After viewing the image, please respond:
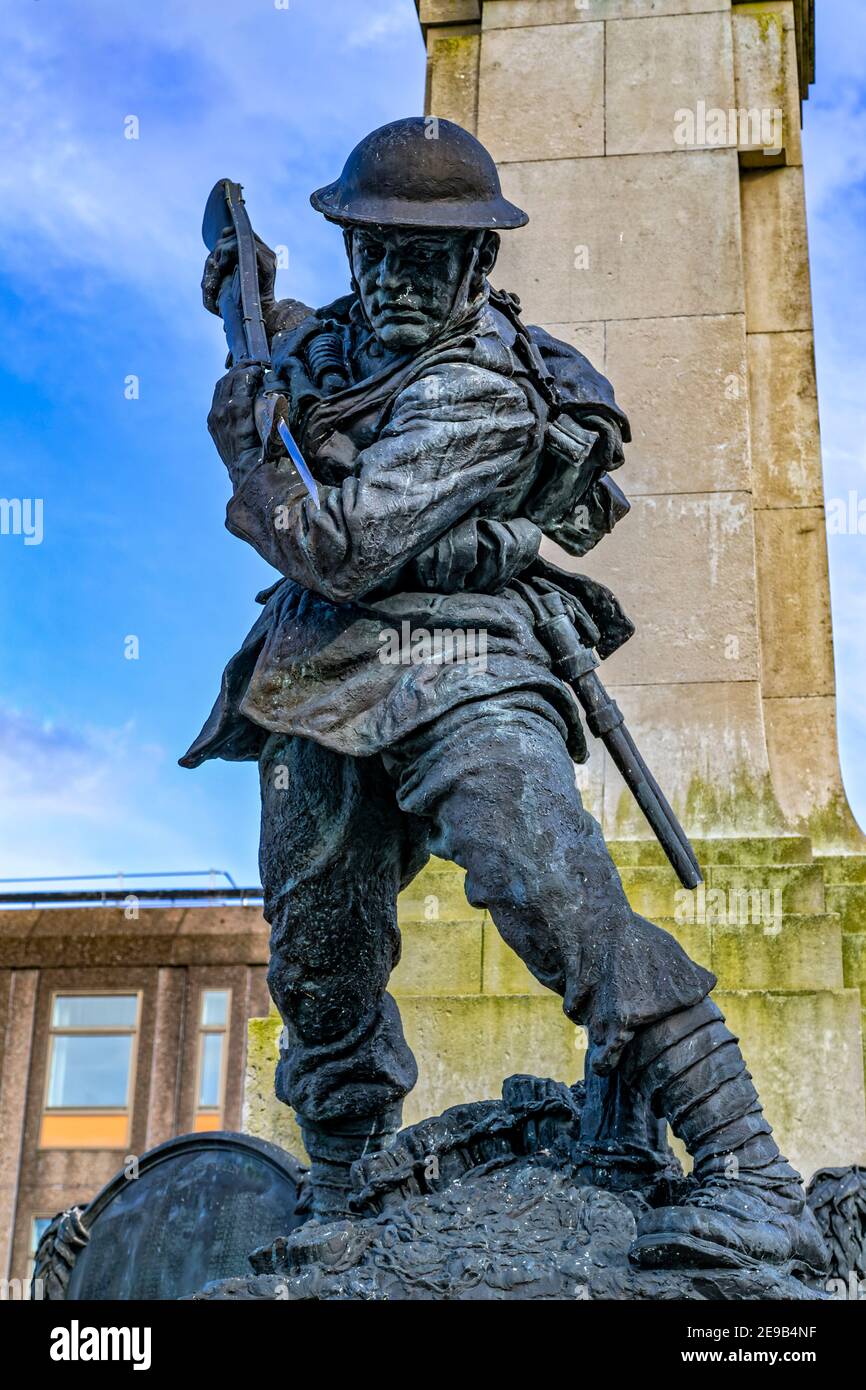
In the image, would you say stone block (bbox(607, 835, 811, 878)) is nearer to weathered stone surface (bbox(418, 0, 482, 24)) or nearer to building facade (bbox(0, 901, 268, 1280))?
weathered stone surface (bbox(418, 0, 482, 24))

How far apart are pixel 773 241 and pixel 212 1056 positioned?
92.3 ft

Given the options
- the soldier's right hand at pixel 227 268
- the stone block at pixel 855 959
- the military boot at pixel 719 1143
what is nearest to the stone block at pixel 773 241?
the stone block at pixel 855 959

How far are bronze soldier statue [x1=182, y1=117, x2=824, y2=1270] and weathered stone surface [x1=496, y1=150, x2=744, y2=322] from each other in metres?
3.20

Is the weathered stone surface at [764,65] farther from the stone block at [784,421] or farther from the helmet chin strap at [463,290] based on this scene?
the helmet chin strap at [463,290]

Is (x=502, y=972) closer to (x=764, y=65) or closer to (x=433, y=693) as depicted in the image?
(x=433, y=693)

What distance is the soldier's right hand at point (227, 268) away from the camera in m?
5.85

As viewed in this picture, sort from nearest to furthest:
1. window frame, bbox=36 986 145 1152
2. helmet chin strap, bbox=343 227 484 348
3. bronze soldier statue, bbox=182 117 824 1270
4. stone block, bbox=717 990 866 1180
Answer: bronze soldier statue, bbox=182 117 824 1270 < helmet chin strap, bbox=343 227 484 348 < stone block, bbox=717 990 866 1180 < window frame, bbox=36 986 145 1152

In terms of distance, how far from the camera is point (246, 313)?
5.62 meters

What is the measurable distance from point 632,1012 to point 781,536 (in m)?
4.36

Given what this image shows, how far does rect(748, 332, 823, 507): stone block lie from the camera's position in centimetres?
869

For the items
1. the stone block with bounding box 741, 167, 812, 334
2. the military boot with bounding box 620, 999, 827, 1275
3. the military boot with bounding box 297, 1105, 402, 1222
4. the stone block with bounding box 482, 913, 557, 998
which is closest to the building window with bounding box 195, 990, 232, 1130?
the stone block with bounding box 741, 167, 812, 334

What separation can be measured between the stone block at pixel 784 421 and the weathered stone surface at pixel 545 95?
122 cm
